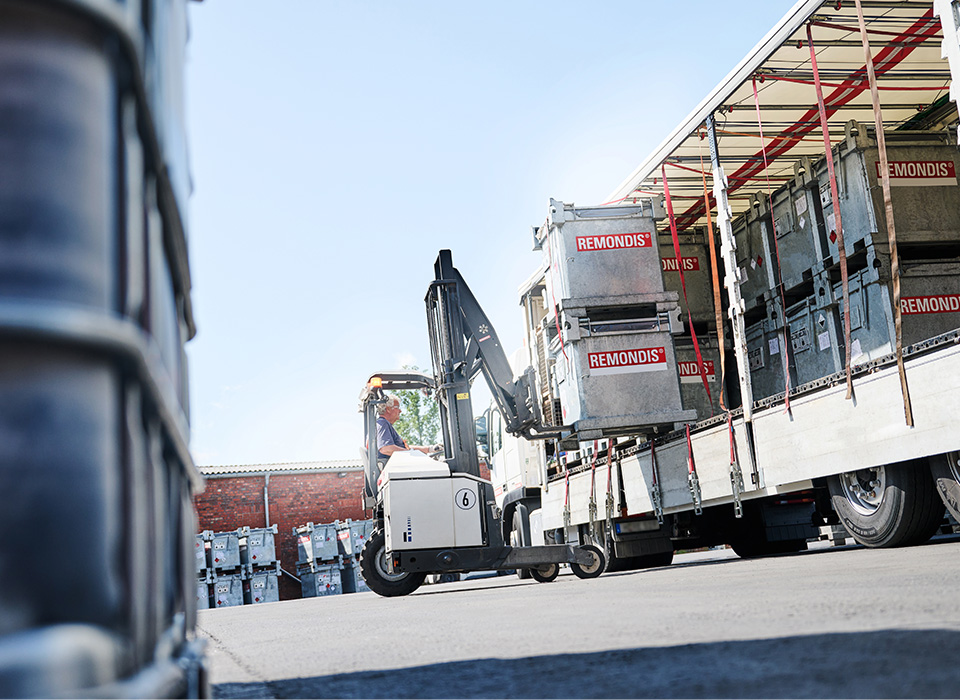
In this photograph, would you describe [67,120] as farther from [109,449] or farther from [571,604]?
[571,604]

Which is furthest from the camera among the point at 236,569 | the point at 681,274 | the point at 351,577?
the point at 351,577

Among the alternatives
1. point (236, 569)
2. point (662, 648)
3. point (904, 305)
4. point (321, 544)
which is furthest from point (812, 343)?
point (236, 569)

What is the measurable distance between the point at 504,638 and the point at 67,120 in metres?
2.79

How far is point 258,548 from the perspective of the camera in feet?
78.6

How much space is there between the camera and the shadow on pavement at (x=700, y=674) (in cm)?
183

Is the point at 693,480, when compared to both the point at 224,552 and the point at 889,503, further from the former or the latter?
the point at 224,552

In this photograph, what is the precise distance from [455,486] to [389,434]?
141 cm

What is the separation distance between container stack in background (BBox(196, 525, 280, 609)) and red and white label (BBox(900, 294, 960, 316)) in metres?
18.8

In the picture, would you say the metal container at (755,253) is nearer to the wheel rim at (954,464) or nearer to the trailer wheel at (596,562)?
the trailer wheel at (596,562)

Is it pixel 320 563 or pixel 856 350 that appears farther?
pixel 320 563

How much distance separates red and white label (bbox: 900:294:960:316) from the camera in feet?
26.2

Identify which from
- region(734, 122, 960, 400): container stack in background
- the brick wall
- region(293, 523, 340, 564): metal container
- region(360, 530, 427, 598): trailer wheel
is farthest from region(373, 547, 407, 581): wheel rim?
the brick wall

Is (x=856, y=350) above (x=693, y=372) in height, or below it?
below

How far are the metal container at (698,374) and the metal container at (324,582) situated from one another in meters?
15.6
